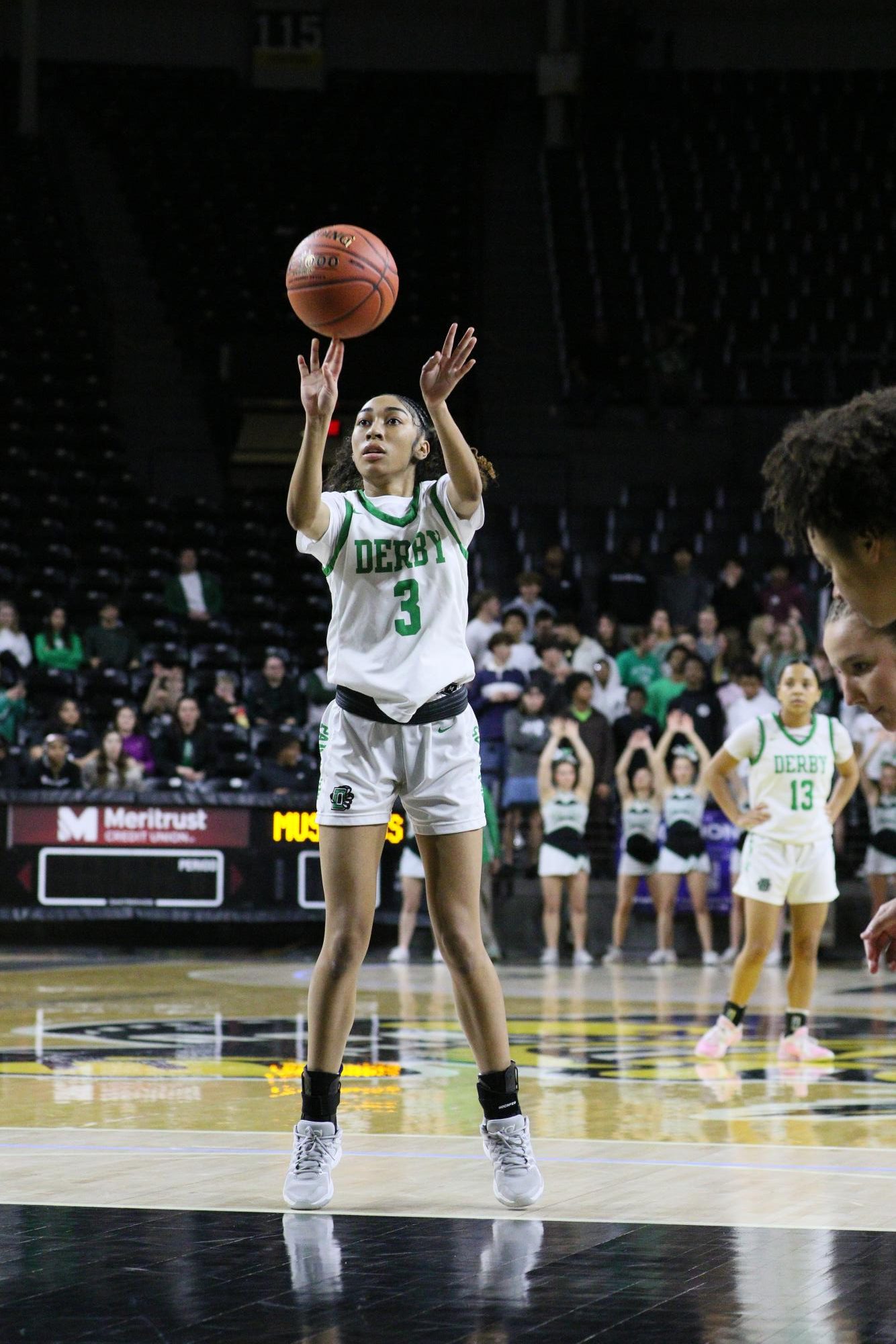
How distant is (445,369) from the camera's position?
4.87 meters

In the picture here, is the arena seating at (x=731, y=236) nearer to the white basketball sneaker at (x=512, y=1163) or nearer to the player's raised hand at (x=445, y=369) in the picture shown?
the player's raised hand at (x=445, y=369)

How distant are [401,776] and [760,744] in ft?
13.9

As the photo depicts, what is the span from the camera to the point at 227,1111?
6445 mm

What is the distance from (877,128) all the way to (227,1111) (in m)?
21.9

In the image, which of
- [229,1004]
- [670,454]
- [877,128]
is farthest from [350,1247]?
[877,128]

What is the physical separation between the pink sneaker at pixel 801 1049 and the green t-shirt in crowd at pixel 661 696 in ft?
22.1

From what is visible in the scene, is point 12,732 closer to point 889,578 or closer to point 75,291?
point 75,291

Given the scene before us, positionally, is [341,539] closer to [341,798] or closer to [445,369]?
[445,369]

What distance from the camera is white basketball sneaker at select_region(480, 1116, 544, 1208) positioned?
471 centimetres

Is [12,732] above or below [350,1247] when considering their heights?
above

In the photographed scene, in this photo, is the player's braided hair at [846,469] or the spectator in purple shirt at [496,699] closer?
the player's braided hair at [846,469]

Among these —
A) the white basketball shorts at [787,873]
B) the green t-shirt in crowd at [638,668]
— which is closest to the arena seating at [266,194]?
the green t-shirt in crowd at [638,668]

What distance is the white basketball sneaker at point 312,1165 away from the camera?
185 inches

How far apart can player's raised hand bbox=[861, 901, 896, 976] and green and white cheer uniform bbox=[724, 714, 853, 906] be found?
534 centimetres
